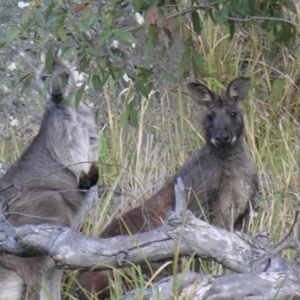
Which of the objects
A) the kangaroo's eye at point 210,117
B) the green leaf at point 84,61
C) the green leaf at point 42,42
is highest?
the green leaf at point 42,42

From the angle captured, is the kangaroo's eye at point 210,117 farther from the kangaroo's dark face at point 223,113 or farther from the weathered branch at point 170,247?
the weathered branch at point 170,247

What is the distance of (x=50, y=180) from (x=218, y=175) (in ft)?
3.69

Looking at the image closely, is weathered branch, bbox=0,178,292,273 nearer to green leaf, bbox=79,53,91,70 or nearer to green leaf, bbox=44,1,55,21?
green leaf, bbox=79,53,91,70

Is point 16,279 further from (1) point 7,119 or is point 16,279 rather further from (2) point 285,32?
(1) point 7,119

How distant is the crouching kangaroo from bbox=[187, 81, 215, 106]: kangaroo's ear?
Answer: 0.71 m

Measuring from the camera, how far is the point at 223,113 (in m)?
5.96

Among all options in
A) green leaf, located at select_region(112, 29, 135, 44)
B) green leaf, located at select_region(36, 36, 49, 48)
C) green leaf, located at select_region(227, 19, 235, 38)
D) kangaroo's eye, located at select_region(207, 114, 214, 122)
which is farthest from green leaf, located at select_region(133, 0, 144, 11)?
kangaroo's eye, located at select_region(207, 114, 214, 122)

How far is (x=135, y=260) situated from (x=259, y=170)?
2.23m

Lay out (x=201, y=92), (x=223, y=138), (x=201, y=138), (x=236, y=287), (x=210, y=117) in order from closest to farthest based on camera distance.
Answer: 1. (x=236, y=287)
2. (x=223, y=138)
3. (x=210, y=117)
4. (x=201, y=92)
5. (x=201, y=138)

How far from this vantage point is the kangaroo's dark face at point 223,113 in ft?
19.4

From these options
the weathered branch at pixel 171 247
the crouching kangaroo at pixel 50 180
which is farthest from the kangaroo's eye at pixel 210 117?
the weathered branch at pixel 171 247

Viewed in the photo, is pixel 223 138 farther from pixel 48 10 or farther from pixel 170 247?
pixel 48 10

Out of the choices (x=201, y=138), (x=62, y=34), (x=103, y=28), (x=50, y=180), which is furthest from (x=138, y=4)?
(x=201, y=138)

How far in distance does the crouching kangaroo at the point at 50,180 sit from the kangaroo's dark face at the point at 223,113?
75 centimetres
